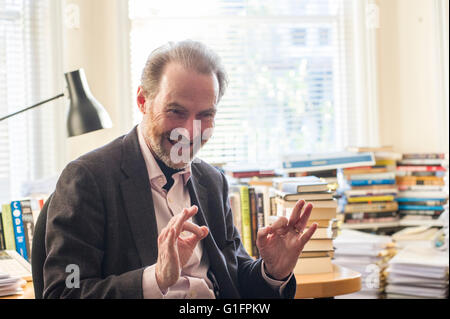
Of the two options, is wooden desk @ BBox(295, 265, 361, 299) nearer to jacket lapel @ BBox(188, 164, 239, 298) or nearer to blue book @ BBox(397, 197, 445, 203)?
jacket lapel @ BBox(188, 164, 239, 298)

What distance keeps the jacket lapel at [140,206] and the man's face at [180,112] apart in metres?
0.06

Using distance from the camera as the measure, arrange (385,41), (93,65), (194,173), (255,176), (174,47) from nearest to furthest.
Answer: (174,47)
(194,173)
(255,176)
(93,65)
(385,41)

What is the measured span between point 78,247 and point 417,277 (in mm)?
1430

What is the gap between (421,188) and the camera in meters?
2.28

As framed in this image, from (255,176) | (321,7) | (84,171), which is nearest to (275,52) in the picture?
(321,7)

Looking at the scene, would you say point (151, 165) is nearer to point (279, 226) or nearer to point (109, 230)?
point (109, 230)

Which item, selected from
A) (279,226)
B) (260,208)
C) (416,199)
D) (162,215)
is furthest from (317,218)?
(416,199)

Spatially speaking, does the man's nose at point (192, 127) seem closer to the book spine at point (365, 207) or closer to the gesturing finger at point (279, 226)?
the gesturing finger at point (279, 226)

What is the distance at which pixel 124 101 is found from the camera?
228cm

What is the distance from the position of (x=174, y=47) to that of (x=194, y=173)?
271 mm

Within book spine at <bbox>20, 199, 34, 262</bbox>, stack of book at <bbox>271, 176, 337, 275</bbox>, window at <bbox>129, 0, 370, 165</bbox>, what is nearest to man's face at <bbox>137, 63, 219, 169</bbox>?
stack of book at <bbox>271, 176, 337, 275</bbox>

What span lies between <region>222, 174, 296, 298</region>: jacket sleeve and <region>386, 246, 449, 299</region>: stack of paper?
3.17ft

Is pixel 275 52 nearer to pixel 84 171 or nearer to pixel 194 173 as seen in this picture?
pixel 194 173

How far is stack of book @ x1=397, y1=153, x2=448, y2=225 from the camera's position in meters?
2.25
